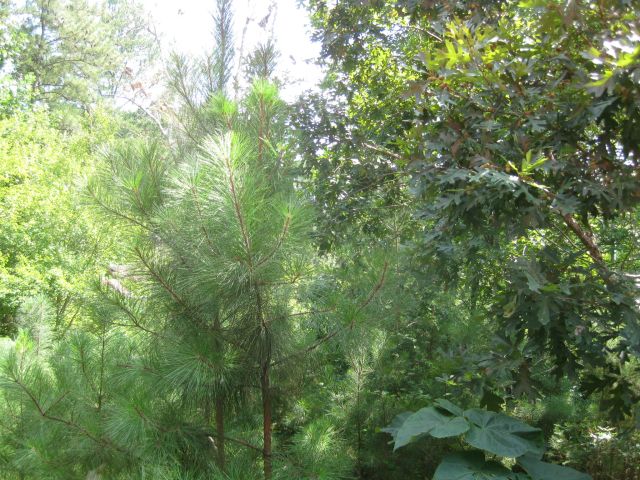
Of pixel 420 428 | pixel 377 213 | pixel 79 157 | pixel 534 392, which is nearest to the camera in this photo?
pixel 420 428

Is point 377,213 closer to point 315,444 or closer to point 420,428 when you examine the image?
point 315,444

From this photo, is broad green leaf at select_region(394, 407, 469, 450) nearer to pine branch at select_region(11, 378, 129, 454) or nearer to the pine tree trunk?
the pine tree trunk

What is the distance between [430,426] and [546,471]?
54 cm

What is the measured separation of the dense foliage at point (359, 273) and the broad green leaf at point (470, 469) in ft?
0.04

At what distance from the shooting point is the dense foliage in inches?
96.0

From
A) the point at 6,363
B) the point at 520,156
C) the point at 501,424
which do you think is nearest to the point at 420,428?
the point at 501,424

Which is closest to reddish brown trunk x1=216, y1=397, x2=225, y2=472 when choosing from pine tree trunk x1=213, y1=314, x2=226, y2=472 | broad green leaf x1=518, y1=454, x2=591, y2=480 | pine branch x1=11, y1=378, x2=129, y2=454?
pine tree trunk x1=213, y1=314, x2=226, y2=472

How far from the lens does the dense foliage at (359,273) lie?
2439 millimetres

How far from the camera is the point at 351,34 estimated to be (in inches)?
186

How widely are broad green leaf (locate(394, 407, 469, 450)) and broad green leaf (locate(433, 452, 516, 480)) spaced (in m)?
0.14

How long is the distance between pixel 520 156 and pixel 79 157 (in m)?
9.97

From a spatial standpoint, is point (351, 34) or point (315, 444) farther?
point (351, 34)

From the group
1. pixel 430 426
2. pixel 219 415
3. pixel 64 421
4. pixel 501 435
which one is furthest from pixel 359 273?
pixel 64 421

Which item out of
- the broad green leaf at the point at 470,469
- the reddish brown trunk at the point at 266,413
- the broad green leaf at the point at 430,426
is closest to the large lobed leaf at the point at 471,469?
the broad green leaf at the point at 470,469
